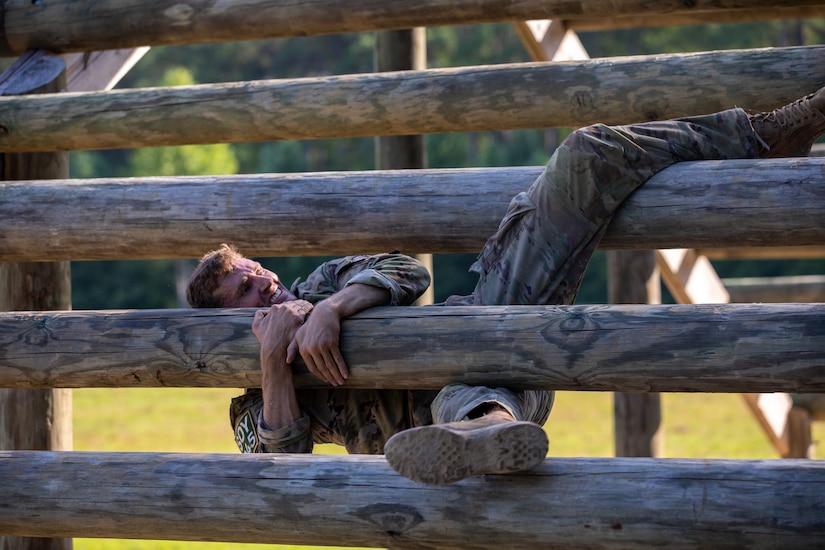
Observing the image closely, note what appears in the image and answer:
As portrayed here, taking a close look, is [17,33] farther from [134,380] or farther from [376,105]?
[134,380]

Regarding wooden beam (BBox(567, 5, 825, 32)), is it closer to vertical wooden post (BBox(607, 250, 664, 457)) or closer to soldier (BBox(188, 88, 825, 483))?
vertical wooden post (BBox(607, 250, 664, 457))

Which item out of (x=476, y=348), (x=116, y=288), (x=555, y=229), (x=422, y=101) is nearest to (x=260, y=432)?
(x=476, y=348)

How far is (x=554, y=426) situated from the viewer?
1471 centimetres

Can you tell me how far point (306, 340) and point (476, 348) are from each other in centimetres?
52

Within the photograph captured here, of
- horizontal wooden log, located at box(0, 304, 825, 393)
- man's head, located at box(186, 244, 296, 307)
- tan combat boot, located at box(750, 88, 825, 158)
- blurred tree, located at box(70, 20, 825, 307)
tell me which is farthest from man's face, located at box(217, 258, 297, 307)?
blurred tree, located at box(70, 20, 825, 307)

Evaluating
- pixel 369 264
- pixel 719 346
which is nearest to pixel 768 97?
pixel 719 346

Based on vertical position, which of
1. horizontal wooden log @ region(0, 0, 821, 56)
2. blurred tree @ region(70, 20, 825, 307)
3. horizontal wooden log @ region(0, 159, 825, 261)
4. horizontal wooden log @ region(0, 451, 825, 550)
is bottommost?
horizontal wooden log @ region(0, 451, 825, 550)

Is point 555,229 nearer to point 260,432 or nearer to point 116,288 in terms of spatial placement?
point 260,432

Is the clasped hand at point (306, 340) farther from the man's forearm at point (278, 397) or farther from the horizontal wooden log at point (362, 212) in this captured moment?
the horizontal wooden log at point (362, 212)

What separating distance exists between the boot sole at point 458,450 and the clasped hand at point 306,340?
554 millimetres

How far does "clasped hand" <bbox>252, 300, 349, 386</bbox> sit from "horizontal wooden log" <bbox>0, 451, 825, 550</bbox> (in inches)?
11.0

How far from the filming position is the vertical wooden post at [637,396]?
6500mm

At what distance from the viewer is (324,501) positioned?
9.82ft

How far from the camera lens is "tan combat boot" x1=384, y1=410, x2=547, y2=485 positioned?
264cm
